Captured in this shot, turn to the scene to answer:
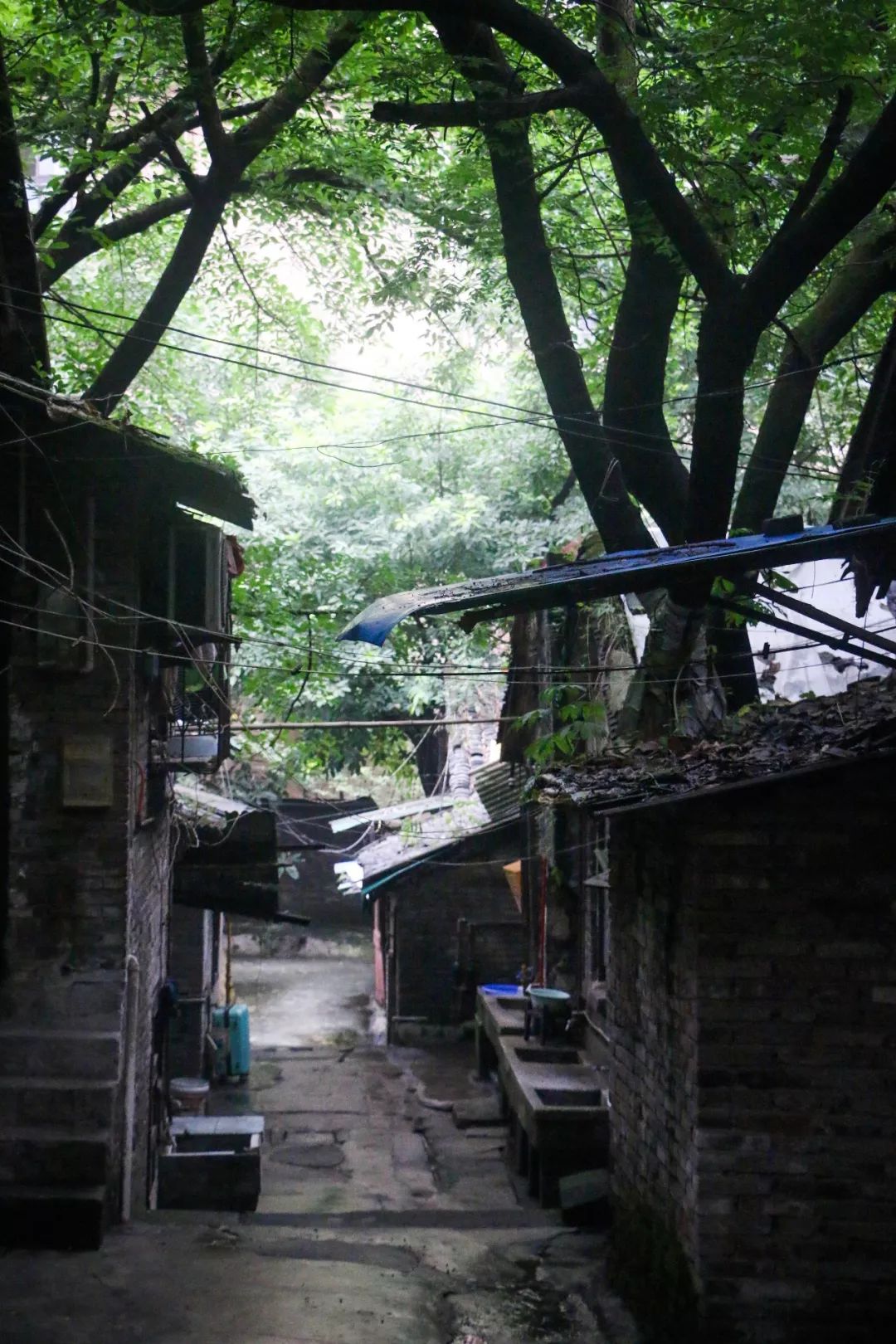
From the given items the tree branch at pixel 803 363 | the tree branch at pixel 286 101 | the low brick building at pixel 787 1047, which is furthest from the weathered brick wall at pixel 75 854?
the tree branch at pixel 803 363

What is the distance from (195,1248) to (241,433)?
15.1 m

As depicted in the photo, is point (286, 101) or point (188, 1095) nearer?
point (286, 101)

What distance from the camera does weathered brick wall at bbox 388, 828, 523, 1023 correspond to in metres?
19.4

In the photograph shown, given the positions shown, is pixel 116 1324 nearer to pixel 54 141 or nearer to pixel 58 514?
pixel 58 514

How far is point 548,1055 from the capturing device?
41.3 ft

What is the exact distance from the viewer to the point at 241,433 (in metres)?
20.2

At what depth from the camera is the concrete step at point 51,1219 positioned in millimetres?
7051

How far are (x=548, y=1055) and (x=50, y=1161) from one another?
6.44 metres

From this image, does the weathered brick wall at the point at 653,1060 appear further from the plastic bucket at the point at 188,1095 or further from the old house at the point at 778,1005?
the plastic bucket at the point at 188,1095

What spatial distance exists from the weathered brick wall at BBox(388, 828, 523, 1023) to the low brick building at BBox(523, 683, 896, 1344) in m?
13.2

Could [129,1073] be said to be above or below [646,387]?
below

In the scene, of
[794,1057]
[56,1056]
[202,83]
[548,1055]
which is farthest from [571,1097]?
[202,83]

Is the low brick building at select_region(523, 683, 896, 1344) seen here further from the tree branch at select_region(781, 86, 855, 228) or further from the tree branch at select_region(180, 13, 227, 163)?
the tree branch at select_region(180, 13, 227, 163)

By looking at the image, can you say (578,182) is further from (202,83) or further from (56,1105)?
(56,1105)
